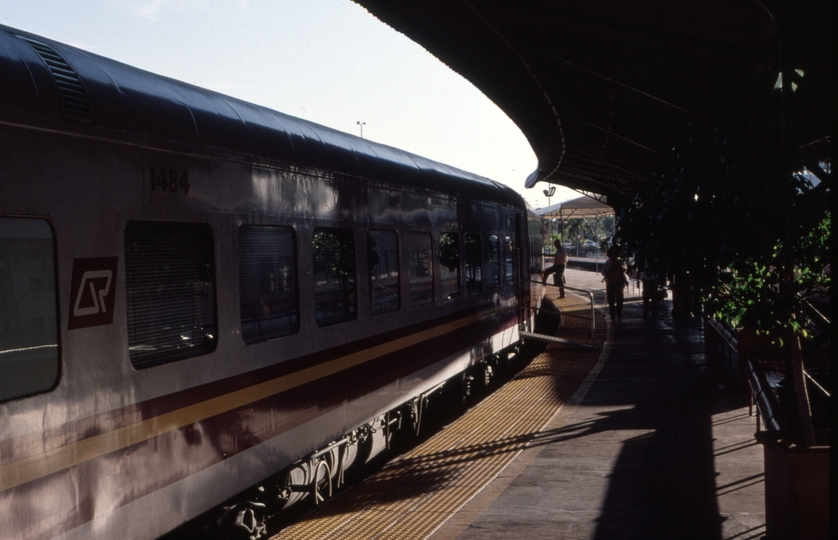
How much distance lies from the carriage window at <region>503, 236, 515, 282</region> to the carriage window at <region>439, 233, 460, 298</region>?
2733 mm

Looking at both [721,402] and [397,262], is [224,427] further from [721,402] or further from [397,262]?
[721,402]

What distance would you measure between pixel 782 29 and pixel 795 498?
267cm

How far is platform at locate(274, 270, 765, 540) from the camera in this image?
522 centimetres

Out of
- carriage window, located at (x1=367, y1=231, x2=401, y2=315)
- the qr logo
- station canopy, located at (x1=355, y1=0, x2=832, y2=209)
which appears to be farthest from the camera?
carriage window, located at (x1=367, y1=231, x2=401, y2=315)

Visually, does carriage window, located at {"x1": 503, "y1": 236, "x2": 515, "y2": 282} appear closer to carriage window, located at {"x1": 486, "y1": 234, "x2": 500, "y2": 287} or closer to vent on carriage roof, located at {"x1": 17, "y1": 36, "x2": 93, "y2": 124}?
carriage window, located at {"x1": 486, "y1": 234, "x2": 500, "y2": 287}

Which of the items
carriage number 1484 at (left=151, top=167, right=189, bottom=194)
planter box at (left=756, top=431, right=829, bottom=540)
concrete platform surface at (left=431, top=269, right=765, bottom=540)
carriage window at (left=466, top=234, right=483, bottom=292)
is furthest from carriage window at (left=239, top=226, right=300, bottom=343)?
carriage window at (left=466, top=234, right=483, bottom=292)

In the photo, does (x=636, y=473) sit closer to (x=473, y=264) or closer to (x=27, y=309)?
(x=473, y=264)

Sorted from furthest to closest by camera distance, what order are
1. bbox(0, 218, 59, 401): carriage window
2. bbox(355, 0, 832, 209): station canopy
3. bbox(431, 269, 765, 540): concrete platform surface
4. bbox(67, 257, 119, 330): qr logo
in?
1. bbox(355, 0, 832, 209): station canopy
2. bbox(431, 269, 765, 540): concrete platform surface
3. bbox(67, 257, 119, 330): qr logo
4. bbox(0, 218, 59, 401): carriage window

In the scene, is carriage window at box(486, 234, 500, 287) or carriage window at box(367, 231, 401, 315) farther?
carriage window at box(486, 234, 500, 287)

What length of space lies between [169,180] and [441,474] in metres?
3.44

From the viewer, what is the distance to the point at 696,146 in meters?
4.91

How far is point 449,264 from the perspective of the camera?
30.3 ft

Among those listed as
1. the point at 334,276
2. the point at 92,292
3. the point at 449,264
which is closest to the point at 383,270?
the point at 334,276

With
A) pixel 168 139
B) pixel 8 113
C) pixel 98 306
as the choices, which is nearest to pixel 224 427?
pixel 98 306
